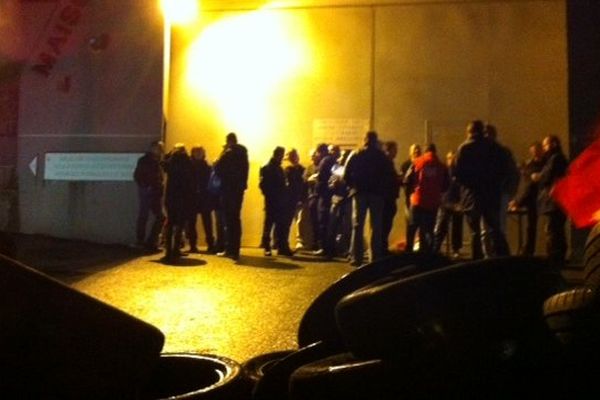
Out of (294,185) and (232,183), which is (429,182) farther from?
(232,183)

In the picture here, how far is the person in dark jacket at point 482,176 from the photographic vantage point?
33.6 ft

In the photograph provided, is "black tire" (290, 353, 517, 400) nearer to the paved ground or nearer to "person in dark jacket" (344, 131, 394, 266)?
the paved ground

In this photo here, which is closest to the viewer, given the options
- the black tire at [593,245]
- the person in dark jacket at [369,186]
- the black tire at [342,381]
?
the black tire at [342,381]

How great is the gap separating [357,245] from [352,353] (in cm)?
764

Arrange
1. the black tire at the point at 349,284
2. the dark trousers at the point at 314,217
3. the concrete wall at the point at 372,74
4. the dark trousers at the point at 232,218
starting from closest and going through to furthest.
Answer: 1. the black tire at the point at 349,284
2. the dark trousers at the point at 232,218
3. the dark trousers at the point at 314,217
4. the concrete wall at the point at 372,74

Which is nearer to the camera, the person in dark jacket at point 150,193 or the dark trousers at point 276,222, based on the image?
the dark trousers at point 276,222

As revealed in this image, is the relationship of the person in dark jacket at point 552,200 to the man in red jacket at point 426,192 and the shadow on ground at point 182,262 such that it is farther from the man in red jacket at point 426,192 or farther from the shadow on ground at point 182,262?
the shadow on ground at point 182,262

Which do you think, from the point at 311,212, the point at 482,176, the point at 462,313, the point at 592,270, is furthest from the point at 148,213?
the point at 462,313

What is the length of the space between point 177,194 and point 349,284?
8014 mm

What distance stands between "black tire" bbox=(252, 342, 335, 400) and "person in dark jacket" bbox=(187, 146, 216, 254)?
29.1ft

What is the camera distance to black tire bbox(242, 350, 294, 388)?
4.06 metres

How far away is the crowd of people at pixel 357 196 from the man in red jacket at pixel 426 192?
0.02 m

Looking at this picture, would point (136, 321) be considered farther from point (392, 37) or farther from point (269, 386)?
point (392, 37)

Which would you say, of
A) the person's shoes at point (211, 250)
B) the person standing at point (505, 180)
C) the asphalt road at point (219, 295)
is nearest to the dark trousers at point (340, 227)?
the asphalt road at point (219, 295)
